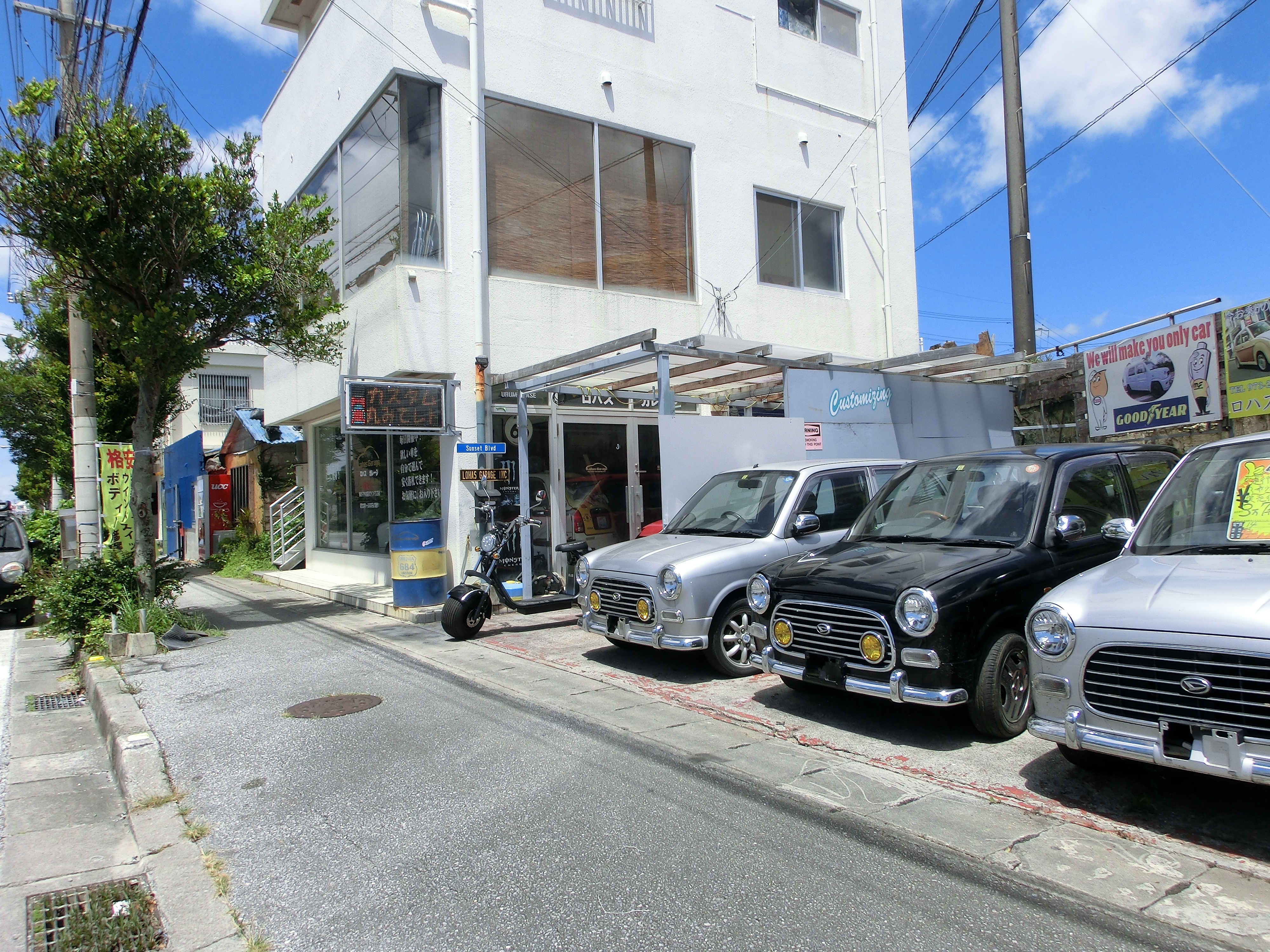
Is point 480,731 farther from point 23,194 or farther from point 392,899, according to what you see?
point 23,194

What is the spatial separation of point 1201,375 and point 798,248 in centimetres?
719

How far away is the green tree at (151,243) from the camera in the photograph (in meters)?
8.86

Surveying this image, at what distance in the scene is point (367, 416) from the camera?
34.5 feet

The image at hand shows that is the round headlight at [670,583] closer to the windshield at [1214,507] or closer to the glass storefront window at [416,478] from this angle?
the windshield at [1214,507]

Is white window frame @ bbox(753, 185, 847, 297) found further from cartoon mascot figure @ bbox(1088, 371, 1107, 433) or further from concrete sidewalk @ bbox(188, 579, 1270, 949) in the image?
concrete sidewalk @ bbox(188, 579, 1270, 949)

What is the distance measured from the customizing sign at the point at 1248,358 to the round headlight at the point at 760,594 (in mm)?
6624

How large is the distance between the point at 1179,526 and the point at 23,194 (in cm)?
1078

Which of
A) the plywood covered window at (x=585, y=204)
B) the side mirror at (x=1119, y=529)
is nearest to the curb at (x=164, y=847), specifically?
the side mirror at (x=1119, y=529)

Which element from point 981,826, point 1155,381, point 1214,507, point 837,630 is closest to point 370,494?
point 837,630

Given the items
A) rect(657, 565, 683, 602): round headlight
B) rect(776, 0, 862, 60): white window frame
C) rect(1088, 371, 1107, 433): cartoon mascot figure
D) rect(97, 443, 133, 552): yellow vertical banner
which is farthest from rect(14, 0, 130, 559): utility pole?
rect(1088, 371, 1107, 433): cartoon mascot figure

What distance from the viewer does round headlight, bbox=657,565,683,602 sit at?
6.85 m

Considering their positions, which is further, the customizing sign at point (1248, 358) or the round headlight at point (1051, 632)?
the customizing sign at point (1248, 358)

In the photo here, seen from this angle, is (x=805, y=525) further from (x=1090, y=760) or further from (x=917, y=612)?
(x=1090, y=760)

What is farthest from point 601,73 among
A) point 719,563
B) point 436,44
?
point 719,563
